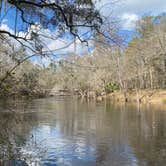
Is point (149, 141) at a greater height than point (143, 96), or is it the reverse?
point (143, 96)

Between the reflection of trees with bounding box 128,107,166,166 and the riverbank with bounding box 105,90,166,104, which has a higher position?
the riverbank with bounding box 105,90,166,104

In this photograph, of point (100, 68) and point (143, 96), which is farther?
point (143, 96)

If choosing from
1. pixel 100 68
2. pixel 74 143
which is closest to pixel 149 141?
pixel 74 143

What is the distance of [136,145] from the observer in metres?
17.3

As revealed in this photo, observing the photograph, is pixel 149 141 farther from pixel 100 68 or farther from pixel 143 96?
pixel 143 96

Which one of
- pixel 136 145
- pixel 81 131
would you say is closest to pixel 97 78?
pixel 81 131

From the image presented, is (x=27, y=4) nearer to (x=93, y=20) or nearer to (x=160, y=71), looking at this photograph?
(x=93, y=20)

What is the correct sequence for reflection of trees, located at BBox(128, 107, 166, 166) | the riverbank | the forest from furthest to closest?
the riverbank
reflection of trees, located at BBox(128, 107, 166, 166)
the forest

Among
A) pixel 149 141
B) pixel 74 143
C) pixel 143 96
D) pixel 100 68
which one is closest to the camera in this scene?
pixel 100 68

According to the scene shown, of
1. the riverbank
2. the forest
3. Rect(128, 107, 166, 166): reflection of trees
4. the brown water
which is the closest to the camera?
the forest

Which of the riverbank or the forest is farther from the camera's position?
the riverbank

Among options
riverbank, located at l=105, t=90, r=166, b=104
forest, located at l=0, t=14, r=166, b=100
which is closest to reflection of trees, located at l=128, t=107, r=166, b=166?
forest, located at l=0, t=14, r=166, b=100

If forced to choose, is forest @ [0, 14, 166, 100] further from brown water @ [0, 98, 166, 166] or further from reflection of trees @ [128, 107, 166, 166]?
reflection of trees @ [128, 107, 166, 166]

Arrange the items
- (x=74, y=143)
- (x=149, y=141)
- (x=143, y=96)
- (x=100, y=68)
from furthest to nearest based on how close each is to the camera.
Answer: (x=143, y=96) → (x=149, y=141) → (x=74, y=143) → (x=100, y=68)
